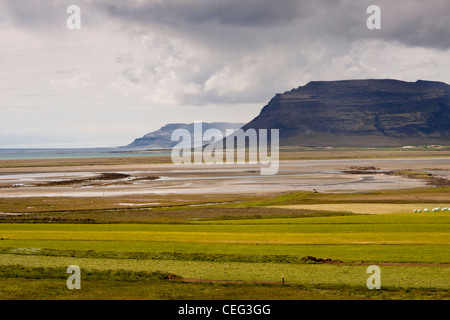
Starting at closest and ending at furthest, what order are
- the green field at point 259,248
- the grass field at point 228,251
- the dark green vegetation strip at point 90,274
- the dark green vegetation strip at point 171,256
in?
the grass field at point 228,251 → the dark green vegetation strip at point 90,274 → the green field at point 259,248 → the dark green vegetation strip at point 171,256

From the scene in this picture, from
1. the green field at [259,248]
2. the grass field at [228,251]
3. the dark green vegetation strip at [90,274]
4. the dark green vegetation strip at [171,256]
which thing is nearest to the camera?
the grass field at [228,251]

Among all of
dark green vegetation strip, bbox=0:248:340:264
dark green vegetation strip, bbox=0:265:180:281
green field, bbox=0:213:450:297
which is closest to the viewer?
dark green vegetation strip, bbox=0:265:180:281

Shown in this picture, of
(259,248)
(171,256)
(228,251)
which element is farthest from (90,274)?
(259,248)

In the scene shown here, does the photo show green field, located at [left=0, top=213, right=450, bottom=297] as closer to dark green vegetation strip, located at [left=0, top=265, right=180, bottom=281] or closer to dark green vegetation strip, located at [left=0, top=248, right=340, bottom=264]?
dark green vegetation strip, located at [left=0, top=248, right=340, bottom=264]

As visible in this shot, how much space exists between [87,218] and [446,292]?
45.0m

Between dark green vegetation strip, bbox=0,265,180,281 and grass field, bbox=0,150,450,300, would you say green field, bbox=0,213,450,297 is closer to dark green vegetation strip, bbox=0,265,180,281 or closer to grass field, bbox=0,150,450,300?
grass field, bbox=0,150,450,300

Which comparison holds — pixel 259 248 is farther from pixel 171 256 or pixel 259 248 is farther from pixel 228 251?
pixel 171 256

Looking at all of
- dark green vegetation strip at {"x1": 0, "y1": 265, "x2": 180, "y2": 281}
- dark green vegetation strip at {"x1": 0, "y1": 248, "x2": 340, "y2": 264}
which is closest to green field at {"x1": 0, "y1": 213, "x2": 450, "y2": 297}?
dark green vegetation strip at {"x1": 0, "y1": 248, "x2": 340, "y2": 264}

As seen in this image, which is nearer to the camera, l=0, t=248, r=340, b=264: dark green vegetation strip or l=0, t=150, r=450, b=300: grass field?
l=0, t=150, r=450, b=300: grass field

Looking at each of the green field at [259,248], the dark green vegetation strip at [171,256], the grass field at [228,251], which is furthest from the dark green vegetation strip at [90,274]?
the dark green vegetation strip at [171,256]

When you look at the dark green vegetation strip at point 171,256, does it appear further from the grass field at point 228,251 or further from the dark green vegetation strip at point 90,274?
the dark green vegetation strip at point 90,274

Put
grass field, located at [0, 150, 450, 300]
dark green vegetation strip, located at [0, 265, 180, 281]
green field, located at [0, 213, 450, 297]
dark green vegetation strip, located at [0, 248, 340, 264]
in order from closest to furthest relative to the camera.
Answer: grass field, located at [0, 150, 450, 300] < dark green vegetation strip, located at [0, 265, 180, 281] < green field, located at [0, 213, 450, 297] < dark green vegetation strip, located at [0, 248, 340, 264]

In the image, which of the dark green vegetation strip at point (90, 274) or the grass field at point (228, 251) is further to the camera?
the dark green vegetation strip at point (90, 274)
